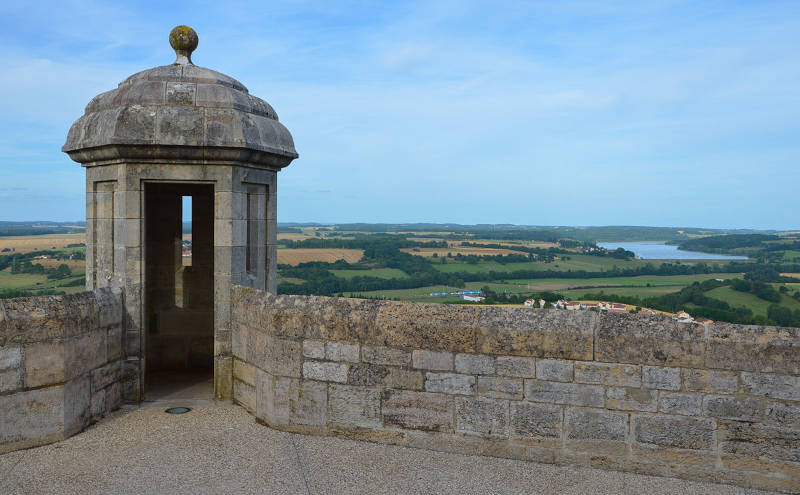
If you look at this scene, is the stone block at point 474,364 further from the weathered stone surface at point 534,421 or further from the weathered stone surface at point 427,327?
the weathered stone surface at point 534,421

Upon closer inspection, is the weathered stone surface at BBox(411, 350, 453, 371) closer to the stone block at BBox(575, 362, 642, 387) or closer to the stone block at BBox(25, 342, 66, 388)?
the stone block at BBox(575, 362, 642, 387)

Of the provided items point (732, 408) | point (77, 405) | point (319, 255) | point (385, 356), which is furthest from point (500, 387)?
point (319, 255)

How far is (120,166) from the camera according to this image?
480 centimetres

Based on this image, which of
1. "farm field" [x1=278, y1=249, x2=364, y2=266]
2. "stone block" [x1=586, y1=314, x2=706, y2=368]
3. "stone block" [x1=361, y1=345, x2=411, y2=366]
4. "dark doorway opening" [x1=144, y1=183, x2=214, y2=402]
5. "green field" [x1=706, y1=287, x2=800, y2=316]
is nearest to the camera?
"stone block" [x1=586, y1=314, x2=706, y2=368]

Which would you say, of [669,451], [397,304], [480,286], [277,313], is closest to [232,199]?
[277,313]

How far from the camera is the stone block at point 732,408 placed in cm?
344

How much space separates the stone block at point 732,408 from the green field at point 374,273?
→ 30.6 m

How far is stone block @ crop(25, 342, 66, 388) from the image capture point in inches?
154

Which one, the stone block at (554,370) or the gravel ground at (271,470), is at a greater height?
the stone block at (554,370)

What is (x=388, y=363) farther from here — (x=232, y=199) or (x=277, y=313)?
(x=232, y=199)

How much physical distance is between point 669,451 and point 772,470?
55 cm

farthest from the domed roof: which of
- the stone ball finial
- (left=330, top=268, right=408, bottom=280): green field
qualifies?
(left=330, top=268, right=408, bottom=280): green field


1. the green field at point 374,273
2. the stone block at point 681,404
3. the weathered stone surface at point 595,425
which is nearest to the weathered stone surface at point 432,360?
the weathered stone surface at point 595,425

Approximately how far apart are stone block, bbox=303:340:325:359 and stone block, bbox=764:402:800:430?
2.73 meters
